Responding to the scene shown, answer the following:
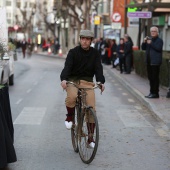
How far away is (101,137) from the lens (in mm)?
9414

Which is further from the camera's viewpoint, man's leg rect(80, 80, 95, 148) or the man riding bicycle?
the man riding bicycle

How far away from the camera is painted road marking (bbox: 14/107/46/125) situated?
11070mm

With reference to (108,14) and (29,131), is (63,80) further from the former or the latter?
(108,14)

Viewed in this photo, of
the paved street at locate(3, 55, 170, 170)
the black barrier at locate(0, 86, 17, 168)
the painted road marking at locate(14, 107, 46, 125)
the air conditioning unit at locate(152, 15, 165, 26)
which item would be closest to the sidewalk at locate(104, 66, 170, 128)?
the paved street at locate(3, 55, 170, 170)

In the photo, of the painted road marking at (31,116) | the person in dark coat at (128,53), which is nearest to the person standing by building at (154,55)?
the painted road marking at (31,116)

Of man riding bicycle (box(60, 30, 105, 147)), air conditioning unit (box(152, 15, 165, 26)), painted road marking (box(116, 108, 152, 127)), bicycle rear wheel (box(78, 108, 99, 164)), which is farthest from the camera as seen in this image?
air conditioning unit (box(152, 15, 165, 26))

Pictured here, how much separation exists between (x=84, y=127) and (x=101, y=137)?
1985mm

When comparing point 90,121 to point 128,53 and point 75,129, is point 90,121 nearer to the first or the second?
point 75,129

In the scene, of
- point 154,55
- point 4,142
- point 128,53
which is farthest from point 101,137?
point 128,53

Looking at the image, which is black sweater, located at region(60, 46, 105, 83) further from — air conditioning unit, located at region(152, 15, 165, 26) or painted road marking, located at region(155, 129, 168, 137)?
air conditioning unit, located at region(152, 15, 165, 26)

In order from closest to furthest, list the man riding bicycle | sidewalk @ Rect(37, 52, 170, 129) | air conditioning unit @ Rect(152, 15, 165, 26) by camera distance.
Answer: the man riding bicycle
sidewalk @ Rect(37, 52, 170, 129)
air conditioning unit @ Rect(152, 15, 165, 26)

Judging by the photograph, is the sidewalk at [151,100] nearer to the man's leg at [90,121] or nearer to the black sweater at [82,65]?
the black sweater at [82,65]

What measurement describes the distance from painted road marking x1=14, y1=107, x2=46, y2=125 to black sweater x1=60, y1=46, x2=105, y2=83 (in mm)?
3492

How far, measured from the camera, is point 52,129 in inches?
400
